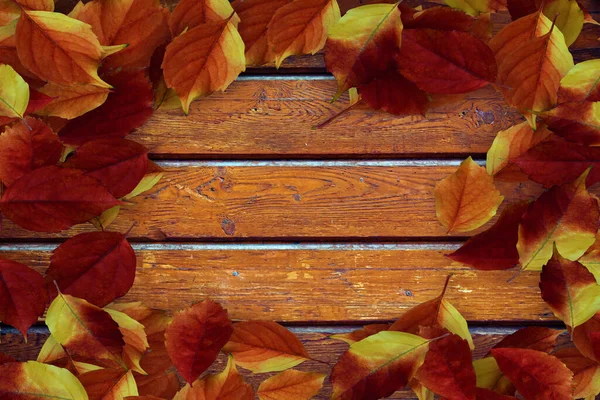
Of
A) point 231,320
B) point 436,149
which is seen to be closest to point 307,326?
point 231,320

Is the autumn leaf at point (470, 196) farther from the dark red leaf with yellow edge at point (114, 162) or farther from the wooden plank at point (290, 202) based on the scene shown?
the dark red leaf with yellow edge at point (114, 162)

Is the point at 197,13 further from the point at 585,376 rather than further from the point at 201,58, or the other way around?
the point at 585,376

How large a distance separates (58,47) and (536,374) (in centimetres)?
76

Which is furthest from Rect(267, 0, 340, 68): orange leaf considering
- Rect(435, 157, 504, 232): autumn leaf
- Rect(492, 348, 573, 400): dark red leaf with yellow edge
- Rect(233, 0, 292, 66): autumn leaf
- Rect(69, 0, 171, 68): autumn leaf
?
Rect(492, 348, 573, 400): dark red leaf with yellow edge

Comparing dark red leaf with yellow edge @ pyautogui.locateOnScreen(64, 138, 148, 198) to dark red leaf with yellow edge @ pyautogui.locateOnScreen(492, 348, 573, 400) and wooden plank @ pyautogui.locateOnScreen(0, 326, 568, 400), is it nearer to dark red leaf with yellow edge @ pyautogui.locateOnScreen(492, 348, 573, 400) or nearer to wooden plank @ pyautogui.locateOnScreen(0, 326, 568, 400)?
wooden plank @ pyautogui.locateOnScreen(0, 326, 568, 400)

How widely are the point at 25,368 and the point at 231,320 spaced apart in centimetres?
28

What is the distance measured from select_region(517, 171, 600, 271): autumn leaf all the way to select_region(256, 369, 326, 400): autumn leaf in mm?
337

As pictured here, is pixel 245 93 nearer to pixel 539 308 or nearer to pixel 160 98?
pixel 160 98

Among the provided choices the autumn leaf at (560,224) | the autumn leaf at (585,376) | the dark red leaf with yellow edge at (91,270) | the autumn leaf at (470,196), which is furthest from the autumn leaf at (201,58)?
the autumn leaf at (585,376)

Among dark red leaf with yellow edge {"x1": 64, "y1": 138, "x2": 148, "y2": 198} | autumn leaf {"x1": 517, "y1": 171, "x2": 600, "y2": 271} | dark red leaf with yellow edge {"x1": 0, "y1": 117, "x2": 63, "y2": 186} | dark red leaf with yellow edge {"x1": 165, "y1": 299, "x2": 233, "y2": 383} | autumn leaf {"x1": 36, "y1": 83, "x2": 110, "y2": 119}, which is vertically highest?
autumn leaf {"x1": 36, "y1": 83, "x2": 110, "y2": 119}

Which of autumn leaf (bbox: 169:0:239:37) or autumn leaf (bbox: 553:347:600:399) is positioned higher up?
autumn leaf (bbox: 169:0:239:37)

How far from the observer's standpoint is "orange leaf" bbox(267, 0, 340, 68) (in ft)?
2.37

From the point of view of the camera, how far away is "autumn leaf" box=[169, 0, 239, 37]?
733 millimetres

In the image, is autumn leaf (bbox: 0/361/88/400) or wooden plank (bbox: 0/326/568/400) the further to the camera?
wooden plank (bbox: 0/326/568/400)
